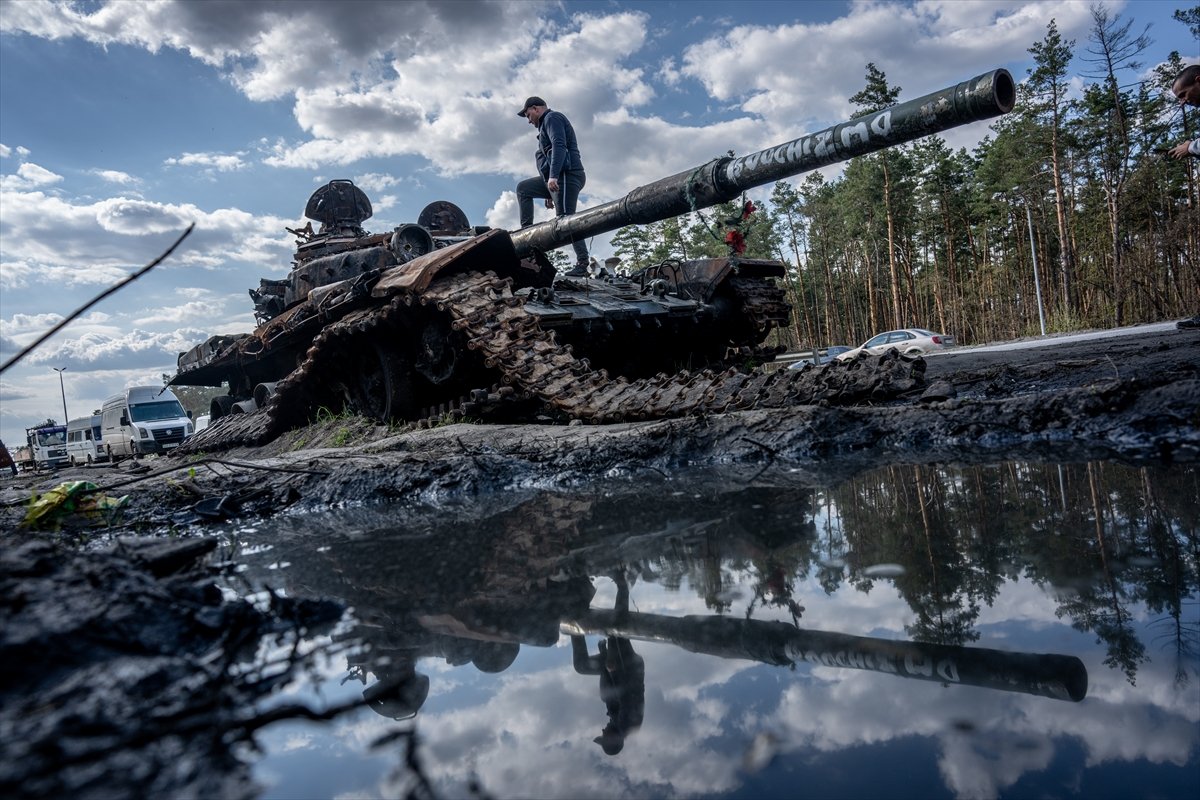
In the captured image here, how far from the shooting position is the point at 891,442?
392cm

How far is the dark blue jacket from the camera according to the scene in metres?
8.06

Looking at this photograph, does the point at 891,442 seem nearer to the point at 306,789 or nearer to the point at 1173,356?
the point at 1173,356

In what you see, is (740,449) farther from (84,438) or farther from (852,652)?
(84,438)

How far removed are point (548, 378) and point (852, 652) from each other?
477cm

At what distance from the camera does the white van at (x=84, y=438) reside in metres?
25.4

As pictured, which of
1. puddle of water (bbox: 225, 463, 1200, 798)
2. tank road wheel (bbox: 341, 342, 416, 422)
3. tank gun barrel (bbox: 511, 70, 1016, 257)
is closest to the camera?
puddle of water (bbox: 225, 463, 1200, 798)

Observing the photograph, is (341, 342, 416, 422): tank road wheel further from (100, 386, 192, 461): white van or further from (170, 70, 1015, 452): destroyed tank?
(100, 386, 192, 461): white van

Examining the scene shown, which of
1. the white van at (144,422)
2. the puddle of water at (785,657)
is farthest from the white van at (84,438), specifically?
the puddle of water at (785,657)

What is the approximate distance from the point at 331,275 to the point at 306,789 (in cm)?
908

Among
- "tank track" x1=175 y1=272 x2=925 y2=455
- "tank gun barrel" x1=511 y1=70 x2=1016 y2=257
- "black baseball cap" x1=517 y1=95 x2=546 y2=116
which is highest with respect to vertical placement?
"black baseball cap" x1=517 y1=95 x2=546 y2=116

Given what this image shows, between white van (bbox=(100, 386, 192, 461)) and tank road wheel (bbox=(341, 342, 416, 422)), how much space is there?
16608 millimetres

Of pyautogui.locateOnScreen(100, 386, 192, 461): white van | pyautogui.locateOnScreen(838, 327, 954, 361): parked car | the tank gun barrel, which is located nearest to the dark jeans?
the tank gun barrel

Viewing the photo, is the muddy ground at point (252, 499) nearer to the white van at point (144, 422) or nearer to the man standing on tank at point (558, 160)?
the man standing on tank at point (558, 160)

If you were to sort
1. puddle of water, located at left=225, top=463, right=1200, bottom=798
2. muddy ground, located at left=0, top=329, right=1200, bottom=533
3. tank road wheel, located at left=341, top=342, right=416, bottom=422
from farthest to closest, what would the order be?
tank road wheel, located at left=341, top=342, right=416, bottom=422
muddy ground, located at left=0, top=329, right=1200, bottom=533
puddle of water, located at left=225, top=463, right=1200, bottom=798
